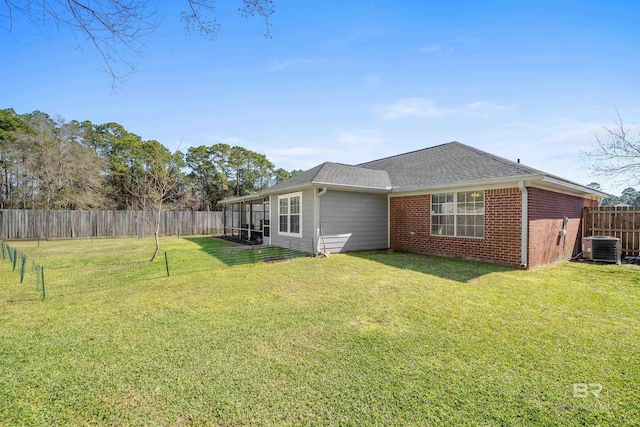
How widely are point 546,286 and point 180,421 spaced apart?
6.69m

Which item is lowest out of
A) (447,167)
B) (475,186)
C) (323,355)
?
(323,355)

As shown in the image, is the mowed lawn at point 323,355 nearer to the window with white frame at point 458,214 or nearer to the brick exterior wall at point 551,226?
the brick exterior wall at point 551,226

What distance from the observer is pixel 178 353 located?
119 inches

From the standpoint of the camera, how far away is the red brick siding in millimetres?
7594

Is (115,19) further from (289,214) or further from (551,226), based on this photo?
(551,226)

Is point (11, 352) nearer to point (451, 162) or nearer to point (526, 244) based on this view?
point (526, 244)

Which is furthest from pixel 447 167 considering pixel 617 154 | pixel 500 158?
pixel 617 154

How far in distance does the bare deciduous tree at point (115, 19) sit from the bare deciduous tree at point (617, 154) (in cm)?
1470

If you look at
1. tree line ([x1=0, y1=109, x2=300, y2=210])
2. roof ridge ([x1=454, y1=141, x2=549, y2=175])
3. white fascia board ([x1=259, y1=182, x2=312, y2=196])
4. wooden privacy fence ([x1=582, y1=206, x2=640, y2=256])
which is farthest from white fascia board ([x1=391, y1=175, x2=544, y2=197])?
tree line ([x1=0, y1=109, x2=300, y2=210])

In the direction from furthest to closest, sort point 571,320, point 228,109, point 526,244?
point 228,109 < point 526,244 < point 571,320

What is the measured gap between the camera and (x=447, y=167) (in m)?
10.1

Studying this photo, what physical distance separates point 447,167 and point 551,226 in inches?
139

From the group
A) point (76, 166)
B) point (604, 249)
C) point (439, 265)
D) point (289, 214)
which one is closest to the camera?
point (439, 265)

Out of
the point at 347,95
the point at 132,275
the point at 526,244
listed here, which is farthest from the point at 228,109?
the point at 526,244
